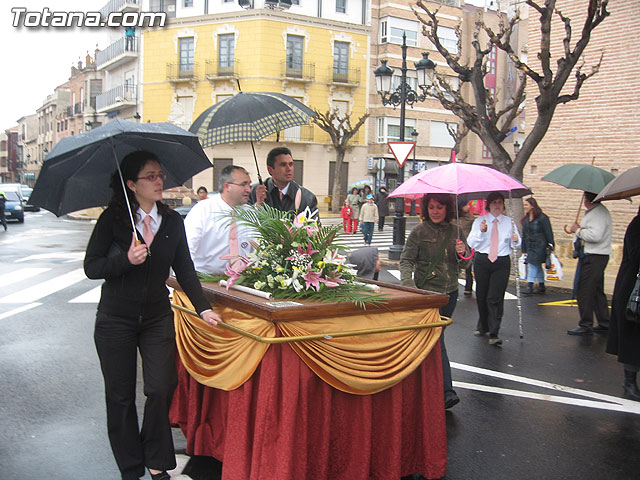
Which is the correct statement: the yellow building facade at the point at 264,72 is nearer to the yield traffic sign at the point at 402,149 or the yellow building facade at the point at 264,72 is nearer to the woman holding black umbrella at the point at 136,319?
the yield traffic sign at the point at 402,149

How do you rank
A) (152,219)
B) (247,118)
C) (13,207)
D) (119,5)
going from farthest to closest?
1. (119,5)
2. (13,207)
3. (247,118)
4. (152,219)

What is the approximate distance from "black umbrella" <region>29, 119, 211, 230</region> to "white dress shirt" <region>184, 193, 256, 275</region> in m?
0.60

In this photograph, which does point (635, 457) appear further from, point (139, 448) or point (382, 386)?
point (139, 448)

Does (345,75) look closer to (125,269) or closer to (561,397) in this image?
(561,397)

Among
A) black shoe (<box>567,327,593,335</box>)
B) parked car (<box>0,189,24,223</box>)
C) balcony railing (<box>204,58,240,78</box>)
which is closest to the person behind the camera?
black shoe (<box>567,327,593,335</box>)

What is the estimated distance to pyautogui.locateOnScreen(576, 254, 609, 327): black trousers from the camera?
8594 mm

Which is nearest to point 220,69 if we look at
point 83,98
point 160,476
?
point 83,98

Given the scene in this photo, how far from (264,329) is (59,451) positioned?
2033 millimetres

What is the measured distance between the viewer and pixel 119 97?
160 feet

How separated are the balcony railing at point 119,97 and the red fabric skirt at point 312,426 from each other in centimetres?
4668

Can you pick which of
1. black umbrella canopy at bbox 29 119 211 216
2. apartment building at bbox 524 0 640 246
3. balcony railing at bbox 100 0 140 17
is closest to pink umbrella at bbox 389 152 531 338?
black umbrella canopy at bbox 29 119 211 216

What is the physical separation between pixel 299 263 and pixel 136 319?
3.39ft

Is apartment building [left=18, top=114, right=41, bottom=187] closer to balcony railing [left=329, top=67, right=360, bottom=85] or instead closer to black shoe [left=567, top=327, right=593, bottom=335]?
balcony railing [left=329, top=67, right=360, bottom=85]

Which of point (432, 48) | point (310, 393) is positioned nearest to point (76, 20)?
point (310, 393)
